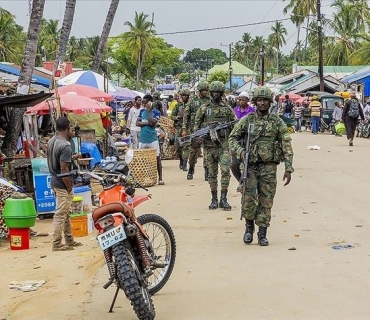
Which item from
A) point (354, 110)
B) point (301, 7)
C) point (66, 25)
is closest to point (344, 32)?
point (301, 7)

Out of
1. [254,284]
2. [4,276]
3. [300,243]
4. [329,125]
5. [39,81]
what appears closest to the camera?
[254,284]

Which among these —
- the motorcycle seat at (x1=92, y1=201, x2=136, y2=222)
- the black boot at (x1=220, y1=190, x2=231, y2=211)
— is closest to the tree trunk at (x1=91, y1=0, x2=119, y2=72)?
the black boot at (x1=220, y1=190, x2=231, y2=211)

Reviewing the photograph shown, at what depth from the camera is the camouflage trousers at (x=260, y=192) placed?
8.99 meters

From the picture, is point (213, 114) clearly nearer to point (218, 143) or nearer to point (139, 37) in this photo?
point (218, 143)

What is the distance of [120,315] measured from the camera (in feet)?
20.9

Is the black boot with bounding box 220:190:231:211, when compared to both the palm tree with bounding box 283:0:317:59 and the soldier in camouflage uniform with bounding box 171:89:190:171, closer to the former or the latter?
the soldier in camouflage uniform with bounding box 171:89:190:171

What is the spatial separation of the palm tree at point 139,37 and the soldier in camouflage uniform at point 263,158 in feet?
256

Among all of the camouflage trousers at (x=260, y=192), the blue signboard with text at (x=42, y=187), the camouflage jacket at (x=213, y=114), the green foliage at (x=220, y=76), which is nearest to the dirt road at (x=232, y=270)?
the blue signboard with text at (x=42, y=187)

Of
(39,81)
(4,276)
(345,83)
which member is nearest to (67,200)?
(4,276)

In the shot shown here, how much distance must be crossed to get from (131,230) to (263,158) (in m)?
3.23

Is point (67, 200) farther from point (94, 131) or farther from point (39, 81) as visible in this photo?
point (39, 81)

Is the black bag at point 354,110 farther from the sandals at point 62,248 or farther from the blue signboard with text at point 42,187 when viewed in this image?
the sandals at point 62,248

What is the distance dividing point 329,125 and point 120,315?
31.1m

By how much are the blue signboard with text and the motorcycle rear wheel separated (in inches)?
236
